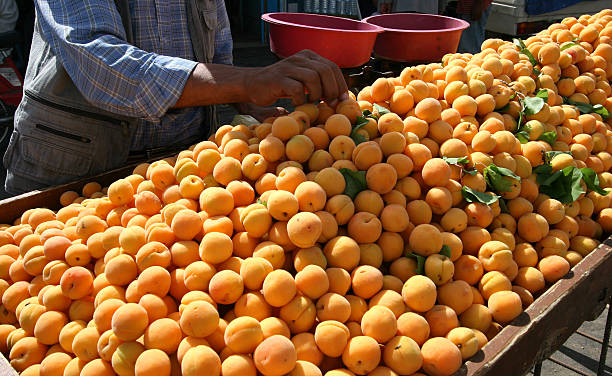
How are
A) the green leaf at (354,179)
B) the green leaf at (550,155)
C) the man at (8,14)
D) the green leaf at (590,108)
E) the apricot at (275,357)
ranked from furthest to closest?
the man at (8,14), the green leaf at (590,108), the green leaf at (550,155), the green leaf at (354,179), the apricot at (275,357)

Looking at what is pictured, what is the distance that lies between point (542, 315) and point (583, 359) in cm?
188

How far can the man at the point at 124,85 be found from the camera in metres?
1.74

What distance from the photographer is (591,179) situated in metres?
1.88

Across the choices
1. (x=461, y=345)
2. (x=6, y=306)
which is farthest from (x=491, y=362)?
(x=6, y=306)

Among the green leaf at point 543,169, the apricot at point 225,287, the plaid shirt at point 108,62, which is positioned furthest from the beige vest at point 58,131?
the green leaf at point 543,169

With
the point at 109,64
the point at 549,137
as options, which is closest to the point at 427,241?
the point at 549,137

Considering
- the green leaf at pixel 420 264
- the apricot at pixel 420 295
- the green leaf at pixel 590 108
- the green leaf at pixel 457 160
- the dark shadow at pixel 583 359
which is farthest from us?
the dark shadow at pixel 583 359

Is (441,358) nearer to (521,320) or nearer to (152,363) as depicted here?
(521,320)

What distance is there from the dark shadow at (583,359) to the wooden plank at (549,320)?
1.32 metres

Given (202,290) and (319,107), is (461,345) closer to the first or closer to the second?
(202,290)

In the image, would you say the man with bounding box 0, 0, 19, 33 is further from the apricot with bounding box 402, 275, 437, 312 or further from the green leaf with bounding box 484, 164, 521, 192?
the apricot with bounding box 402, 275, 437, 312

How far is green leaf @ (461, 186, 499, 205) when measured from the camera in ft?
5.09

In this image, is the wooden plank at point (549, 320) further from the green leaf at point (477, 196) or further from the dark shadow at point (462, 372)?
the green leaf at point (477, 196)

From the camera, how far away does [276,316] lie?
123cm
